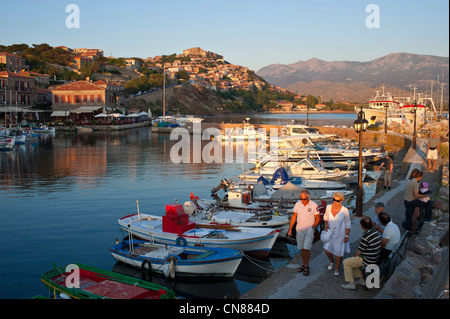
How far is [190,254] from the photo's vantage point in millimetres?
12344

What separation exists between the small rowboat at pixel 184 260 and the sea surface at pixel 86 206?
0.30m

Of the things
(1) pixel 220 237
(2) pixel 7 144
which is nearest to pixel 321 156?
→ (1) pixel 220 237

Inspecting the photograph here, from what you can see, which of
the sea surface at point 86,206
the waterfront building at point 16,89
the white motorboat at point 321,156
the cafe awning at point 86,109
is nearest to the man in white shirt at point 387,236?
the sea surface at point 86,206

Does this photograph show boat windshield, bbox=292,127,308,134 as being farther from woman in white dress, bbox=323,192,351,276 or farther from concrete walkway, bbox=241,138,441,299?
woman in white dress, bbox=323,192,351,276

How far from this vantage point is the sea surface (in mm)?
12172

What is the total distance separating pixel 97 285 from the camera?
9.76 metres

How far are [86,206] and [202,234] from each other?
9.75 metres

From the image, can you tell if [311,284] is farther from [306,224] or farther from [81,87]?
[81,87]

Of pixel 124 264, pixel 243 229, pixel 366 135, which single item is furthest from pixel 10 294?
pixel 366 135

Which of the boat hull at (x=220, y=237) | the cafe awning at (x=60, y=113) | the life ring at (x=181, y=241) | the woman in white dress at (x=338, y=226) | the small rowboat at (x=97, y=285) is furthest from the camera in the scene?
the cafe awning at (x=60, y=113)

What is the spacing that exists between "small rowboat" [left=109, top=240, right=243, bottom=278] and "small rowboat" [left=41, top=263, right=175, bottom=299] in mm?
1762

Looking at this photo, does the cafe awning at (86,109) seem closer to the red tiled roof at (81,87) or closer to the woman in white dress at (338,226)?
the red tiled roof at (81,87)

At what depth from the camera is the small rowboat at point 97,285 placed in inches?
358
